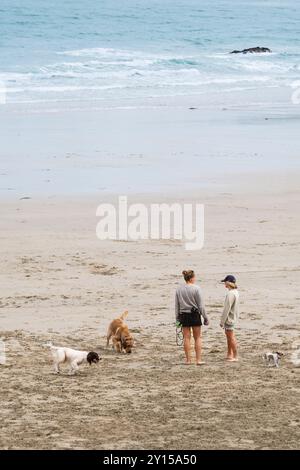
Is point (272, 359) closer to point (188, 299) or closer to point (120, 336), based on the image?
point (188, 299)

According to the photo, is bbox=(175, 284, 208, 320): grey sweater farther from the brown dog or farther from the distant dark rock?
the distant dark rock

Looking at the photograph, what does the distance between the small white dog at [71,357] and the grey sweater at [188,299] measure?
1.22 m

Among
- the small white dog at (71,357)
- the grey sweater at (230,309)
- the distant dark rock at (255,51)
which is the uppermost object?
the distant dark rock at (255,51)

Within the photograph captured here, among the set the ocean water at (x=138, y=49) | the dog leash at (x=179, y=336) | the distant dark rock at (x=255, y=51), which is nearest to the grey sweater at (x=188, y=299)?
the dog leash at (x=179, y=336)

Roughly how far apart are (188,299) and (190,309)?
4.9 inches

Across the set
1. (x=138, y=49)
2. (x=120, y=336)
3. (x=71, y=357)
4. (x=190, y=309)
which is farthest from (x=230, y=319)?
(x=138, y=49)

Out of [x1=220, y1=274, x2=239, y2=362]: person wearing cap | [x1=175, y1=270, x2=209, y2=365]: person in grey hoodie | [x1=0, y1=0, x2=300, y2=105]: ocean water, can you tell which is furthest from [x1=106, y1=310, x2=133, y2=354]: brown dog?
[x1=0, y1=0, x2=300, y2=105]: ocean water

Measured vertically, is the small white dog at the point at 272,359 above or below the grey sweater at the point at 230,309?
below

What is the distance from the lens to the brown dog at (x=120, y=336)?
43.1 feet

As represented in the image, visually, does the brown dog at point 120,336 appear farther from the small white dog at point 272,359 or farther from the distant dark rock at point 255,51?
the distant dark rock at point 255,51

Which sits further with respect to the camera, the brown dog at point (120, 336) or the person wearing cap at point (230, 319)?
the brown dog at point (120, 336)

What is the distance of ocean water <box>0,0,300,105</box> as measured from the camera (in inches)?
1845

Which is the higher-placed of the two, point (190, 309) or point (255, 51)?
point (255, 51)

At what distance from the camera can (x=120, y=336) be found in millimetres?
13203
